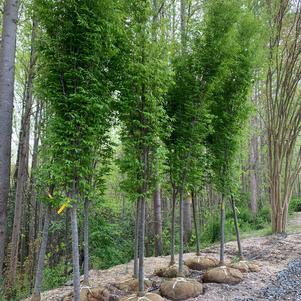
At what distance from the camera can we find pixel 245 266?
4895 mm

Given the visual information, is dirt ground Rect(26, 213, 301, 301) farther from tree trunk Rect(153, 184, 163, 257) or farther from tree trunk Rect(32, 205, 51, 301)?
tree trunk Rect(153, 184, 163, 257)

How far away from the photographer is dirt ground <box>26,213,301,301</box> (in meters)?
3.89

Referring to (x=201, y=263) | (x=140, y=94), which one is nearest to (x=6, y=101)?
(x=140, y=94)

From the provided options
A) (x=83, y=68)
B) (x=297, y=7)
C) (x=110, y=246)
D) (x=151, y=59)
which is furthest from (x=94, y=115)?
(x=297, y=7)

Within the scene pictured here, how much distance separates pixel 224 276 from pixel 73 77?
3.54 metres

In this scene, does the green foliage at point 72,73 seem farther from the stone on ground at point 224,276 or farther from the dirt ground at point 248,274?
the stone on ground at point 224,276

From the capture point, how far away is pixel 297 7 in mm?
7816

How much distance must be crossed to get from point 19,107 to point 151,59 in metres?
6.55

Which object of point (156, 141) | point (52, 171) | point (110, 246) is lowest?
point (110, 246)

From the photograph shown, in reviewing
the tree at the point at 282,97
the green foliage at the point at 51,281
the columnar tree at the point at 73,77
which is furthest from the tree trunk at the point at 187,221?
the columnar tree at the point at 73,77

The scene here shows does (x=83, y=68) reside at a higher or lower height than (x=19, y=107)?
lower

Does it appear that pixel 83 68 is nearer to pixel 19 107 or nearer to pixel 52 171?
pixel 52 171

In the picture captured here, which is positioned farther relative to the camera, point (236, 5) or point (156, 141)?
point (236, 5)

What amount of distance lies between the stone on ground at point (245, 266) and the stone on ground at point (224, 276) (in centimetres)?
42
